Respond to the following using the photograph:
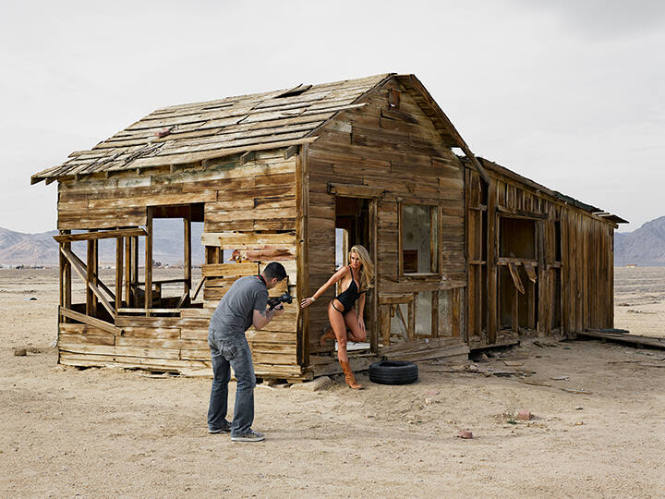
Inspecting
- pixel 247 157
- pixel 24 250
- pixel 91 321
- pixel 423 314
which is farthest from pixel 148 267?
pixel 24 250

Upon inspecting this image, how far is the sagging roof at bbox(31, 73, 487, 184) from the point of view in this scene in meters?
10.6

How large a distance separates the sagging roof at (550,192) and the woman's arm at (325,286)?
175 inches

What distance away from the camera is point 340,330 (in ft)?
31.9

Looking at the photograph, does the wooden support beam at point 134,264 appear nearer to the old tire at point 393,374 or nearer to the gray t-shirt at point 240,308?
the old tire at point 393,374

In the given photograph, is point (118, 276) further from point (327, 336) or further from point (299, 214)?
point (327, 336)

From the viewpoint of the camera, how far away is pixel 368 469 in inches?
236

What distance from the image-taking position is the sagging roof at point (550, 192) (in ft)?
43.9

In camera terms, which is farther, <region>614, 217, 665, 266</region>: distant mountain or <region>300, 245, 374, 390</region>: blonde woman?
<region>614, 217, 665, 266</region>: distant mountain

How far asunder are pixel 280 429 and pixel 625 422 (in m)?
4.26

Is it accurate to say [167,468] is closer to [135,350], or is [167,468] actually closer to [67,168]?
[135,350]

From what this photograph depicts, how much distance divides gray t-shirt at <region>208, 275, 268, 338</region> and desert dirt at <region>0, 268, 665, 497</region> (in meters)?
1.19

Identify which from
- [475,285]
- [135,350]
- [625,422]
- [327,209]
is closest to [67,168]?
[135,350]

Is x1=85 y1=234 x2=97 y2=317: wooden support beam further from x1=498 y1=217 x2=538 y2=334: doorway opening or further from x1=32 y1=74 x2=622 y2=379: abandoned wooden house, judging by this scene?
x1=498 y1=217 x2=538 y2=334: doorway opening

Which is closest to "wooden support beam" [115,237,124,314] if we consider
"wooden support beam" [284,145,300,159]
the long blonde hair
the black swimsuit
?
"wooden support beam" [284,145,300,159]
